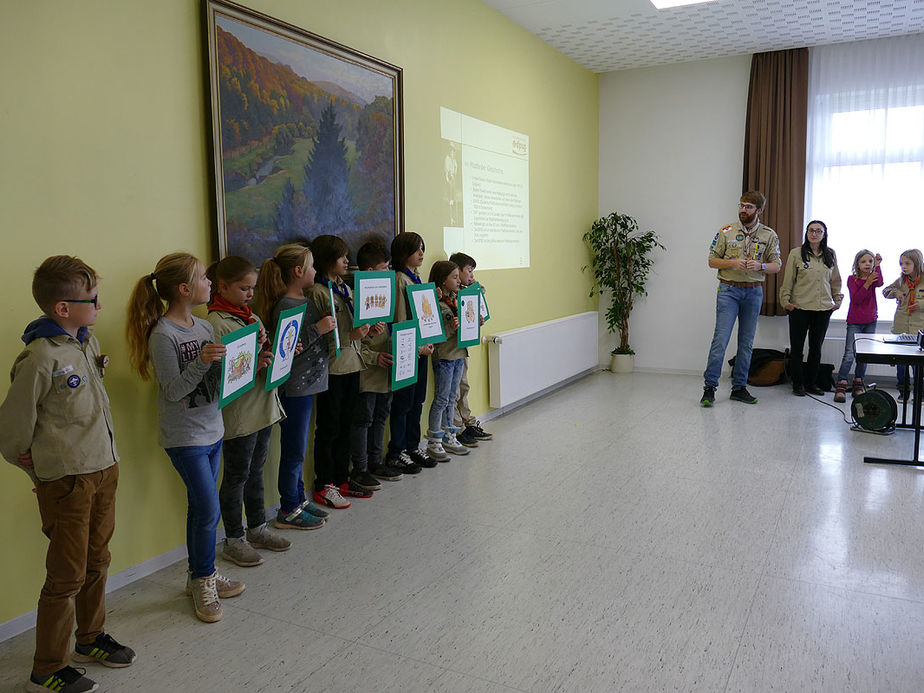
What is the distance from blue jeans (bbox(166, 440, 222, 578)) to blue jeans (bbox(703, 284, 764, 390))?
14.9 ft

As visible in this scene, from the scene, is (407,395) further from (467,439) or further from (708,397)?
(708,397)

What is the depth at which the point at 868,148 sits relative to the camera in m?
6.62

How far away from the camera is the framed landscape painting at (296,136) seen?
314 cm

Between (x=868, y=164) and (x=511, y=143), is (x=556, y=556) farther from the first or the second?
(x=868, y=164)

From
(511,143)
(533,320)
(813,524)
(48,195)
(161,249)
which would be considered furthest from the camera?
(533,320)

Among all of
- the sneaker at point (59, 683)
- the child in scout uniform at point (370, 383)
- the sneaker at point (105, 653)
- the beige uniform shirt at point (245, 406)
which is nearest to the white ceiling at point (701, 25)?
the child in scout uniform at point (370, 383)

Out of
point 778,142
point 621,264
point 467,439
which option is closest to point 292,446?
point 467,439

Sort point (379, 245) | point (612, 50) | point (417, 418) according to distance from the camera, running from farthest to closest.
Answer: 1. point (612, 50)
2. point (417, 418)
3. point (379, 245)

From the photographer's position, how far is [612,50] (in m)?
6.73

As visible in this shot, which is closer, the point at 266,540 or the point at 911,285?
the point at 266,540

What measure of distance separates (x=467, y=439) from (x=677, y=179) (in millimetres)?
4167

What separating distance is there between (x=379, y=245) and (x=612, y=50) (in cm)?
403

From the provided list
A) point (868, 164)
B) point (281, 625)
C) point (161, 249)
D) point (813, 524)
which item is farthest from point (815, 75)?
point (281, 625)

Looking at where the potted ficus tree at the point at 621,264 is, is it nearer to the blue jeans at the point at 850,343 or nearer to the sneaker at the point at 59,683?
the blue jeans at the point at 850,343
